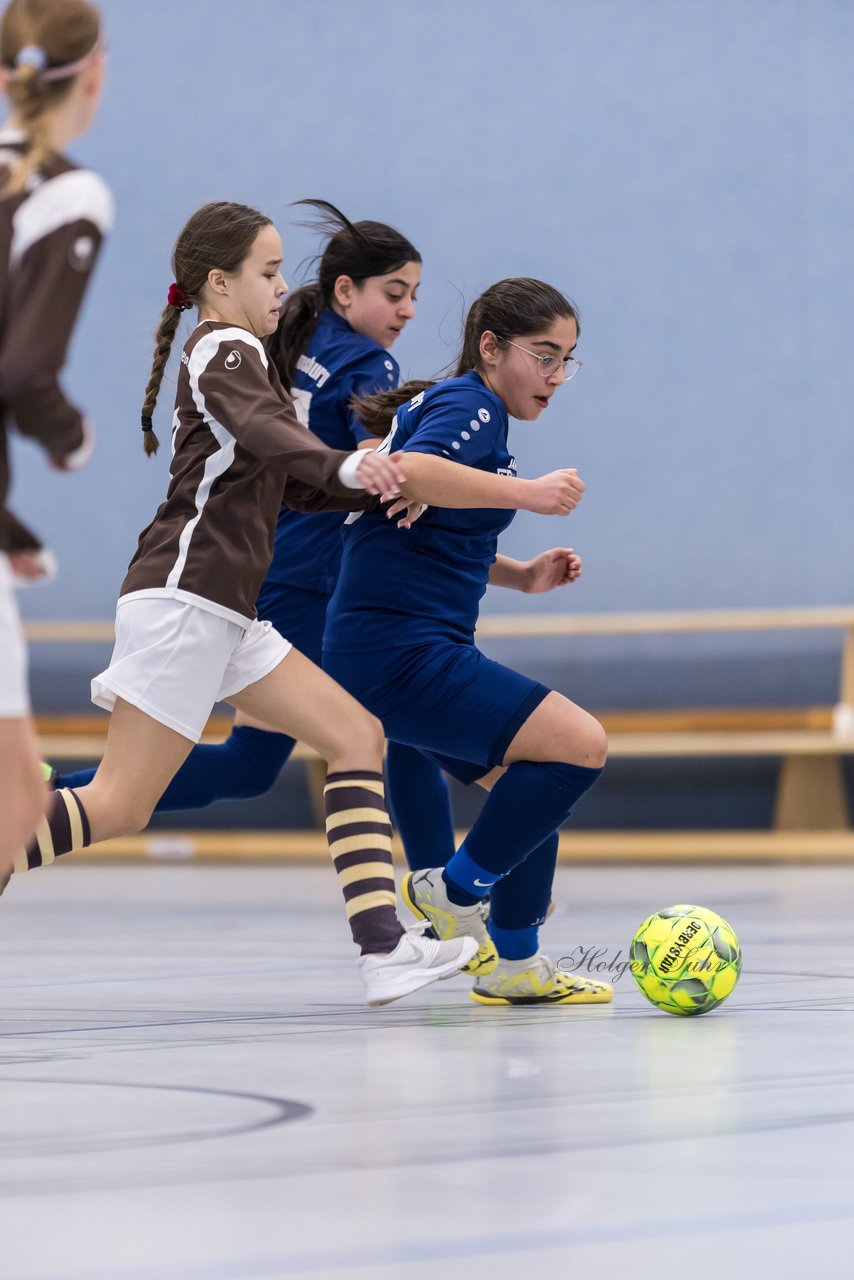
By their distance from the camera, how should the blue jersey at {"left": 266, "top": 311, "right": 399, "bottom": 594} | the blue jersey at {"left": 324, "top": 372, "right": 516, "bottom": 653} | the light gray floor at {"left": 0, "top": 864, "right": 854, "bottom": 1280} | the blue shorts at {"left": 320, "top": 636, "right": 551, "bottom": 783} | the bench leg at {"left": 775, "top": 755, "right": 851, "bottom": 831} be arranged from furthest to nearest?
the bench leg at {"left": 775, "top": 755, "right": 851, "bottom": 831}
the blue jersey at {"left": 266, "top": 311, "right": 399, "bottom": 594}
the blue jersey at {"left": 324, "top": 372, "right": 516, "bottom": 653}
the blue shorts at {"left": 320, "top": 636, "right": 551, "bottom": 783}
the light gray floor at {"left": 0, "top": 864, "right": 854, "bottom": 1280}

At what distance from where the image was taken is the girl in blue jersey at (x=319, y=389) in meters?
3.87

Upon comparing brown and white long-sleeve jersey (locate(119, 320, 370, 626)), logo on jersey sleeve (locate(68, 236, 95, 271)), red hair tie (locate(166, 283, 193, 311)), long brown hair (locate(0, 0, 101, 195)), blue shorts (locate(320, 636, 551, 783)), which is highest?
long brown hair (locate(0, 0, 101, 195))

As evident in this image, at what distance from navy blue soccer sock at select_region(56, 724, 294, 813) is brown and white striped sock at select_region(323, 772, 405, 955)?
935mm

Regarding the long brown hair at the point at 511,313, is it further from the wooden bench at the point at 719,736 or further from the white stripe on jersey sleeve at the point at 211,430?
the wooden bench at the point at 719,736

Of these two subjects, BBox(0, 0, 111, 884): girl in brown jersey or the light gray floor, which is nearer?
the light gray floor

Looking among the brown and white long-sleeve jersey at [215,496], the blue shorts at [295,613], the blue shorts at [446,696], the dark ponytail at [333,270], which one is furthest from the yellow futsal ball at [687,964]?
the dark ponytail at [333,270]

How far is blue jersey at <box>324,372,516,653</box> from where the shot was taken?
10.4 feet

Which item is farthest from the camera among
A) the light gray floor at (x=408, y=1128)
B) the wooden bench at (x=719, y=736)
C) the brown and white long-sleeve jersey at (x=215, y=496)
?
the wooden bench at (x=719, y=736)

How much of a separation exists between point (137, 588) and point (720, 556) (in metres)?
5.22

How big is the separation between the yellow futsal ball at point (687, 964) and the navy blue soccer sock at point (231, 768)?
46.0 inches

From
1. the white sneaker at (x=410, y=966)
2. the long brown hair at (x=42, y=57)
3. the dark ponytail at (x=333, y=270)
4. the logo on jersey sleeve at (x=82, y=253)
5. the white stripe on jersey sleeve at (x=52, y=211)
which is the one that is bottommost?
the white sneaker at (x=410, y=966)

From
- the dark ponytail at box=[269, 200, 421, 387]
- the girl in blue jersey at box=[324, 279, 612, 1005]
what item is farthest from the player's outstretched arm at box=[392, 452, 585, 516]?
the dark ponytail at box=[269, 200, 421, 387]

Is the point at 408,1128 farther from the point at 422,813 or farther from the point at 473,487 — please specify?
the point at 422,813

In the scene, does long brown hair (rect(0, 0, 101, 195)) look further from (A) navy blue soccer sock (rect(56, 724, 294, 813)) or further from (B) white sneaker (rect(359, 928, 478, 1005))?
(A) navy blue soccer sock (rect(56, 724, 294, 813))
